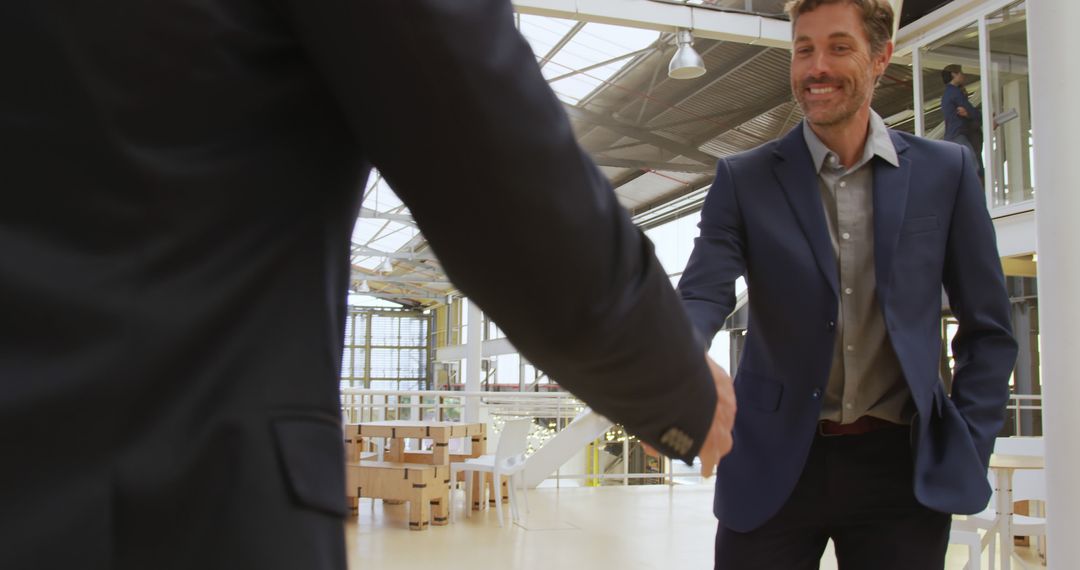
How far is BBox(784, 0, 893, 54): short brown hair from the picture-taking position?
1639 mm

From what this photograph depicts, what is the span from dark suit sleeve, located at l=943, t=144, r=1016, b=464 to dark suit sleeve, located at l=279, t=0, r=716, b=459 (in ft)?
3.98

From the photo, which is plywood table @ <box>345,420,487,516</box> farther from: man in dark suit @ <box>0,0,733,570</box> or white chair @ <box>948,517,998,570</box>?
Answer: man in dark suit @ <box>0,0,733,570</box>

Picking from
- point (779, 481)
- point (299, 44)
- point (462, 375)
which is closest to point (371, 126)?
point (299, 44)

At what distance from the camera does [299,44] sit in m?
0.54

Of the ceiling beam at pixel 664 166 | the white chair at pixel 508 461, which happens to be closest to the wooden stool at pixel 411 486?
the white chair at pixel 508 461

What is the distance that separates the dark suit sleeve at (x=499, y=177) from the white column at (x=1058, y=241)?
7.51 feet

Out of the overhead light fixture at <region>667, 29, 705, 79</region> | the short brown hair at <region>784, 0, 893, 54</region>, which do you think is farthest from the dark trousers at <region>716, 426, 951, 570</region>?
the overhead light fixture at <region>667, 29, 705, 79</region>

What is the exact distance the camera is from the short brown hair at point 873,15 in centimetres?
164

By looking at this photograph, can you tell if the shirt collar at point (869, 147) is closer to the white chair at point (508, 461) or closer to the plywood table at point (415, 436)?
the white chair at point (508, 461)

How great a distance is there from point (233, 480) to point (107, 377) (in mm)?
88

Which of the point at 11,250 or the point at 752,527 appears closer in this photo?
the point at 11,250

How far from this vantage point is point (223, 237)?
0.52 metres

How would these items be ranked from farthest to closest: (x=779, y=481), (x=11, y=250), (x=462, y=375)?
(x=462, y=375)
(x=779, y=481)
(x=11, y=250)

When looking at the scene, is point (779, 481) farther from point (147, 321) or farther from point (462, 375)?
point (462, 375)
